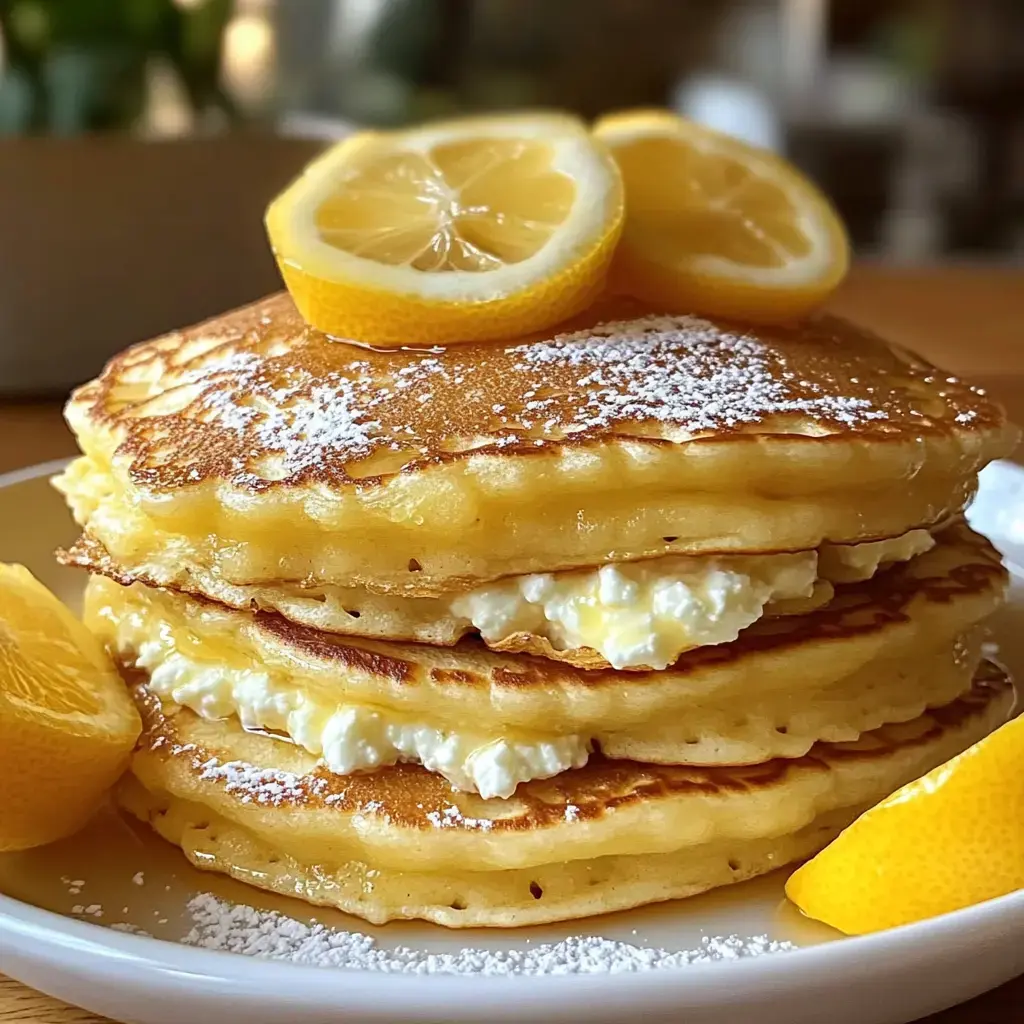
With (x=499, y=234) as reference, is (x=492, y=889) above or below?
below

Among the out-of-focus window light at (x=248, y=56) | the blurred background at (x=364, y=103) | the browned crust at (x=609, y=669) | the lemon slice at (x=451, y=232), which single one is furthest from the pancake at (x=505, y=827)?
the out-of-focus window light at (x=248, y=56)

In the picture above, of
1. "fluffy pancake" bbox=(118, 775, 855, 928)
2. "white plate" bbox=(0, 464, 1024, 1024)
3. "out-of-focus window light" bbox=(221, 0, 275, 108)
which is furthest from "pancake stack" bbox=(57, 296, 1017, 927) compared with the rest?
"out-of-focus window light" bbox=(221, 0, 275, 108)

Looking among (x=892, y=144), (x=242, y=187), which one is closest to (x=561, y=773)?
(x=242, y=187)

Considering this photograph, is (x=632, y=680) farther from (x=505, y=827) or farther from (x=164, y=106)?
(x=164, y=106)

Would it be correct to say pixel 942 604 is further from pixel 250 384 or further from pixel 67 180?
pixel 67 180

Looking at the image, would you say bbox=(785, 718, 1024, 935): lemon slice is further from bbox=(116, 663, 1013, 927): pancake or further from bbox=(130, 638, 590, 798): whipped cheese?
bbox=(130, 638, 590, 798): whipped cheese

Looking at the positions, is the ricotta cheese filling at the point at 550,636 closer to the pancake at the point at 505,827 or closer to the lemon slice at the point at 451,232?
the pancake at the point at 505,827
